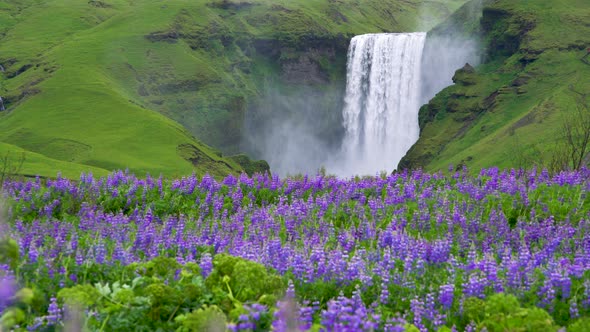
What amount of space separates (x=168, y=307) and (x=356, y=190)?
8489mm

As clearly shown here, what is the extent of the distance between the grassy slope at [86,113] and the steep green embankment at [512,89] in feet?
64.8

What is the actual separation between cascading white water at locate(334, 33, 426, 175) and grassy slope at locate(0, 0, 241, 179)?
77.1ft

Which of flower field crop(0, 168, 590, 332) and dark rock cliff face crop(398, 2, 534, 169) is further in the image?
dark rock cliff face crop(398, 2, 534, 169)

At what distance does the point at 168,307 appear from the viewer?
19.2 feet

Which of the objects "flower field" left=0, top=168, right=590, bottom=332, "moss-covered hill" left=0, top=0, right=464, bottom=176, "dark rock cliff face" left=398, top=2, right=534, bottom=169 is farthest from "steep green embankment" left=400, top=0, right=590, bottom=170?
"flower field" left=0, top=168, right=590, bottom=332

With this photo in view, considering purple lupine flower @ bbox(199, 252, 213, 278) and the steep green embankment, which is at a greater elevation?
the steep green embankment

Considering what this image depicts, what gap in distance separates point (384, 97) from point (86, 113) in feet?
107

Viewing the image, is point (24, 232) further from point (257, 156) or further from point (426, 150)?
point (257, 156)

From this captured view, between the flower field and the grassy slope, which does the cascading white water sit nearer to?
the grassy slope

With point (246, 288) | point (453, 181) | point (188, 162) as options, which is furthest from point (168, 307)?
point (188, 162)

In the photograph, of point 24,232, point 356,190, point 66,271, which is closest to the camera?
point 66,271

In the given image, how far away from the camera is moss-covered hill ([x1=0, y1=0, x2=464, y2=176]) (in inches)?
2365

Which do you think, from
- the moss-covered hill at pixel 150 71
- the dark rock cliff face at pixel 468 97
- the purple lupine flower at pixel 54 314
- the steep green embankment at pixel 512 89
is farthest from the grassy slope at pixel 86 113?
the purple lupine flower at pixel 54 314

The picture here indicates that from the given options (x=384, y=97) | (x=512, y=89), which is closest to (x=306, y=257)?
(x=512, y=89)
